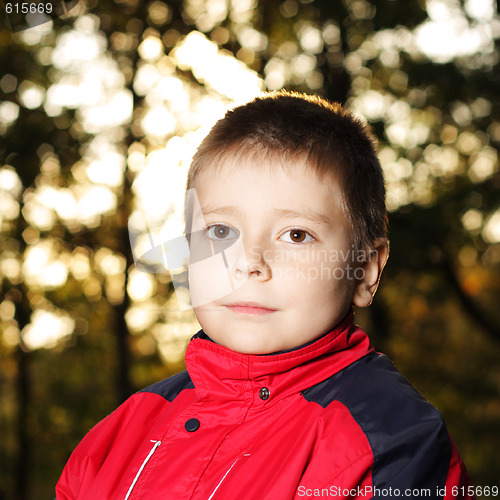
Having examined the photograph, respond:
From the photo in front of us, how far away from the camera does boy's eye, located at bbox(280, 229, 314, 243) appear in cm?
126

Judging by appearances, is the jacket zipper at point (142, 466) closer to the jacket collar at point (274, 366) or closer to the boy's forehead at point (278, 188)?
the jacket collar at point (274, 366)

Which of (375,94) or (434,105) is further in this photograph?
(375,94)

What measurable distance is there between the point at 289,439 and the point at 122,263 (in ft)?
27.9

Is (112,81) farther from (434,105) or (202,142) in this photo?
(202,142)

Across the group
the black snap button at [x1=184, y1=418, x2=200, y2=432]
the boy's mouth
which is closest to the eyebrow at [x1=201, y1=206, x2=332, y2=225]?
the boy's mouth

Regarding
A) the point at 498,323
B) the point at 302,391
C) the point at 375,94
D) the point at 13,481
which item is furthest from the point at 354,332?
the point at 13,481

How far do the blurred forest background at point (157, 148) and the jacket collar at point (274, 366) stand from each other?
15.1 ft

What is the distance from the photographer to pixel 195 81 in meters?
8.27

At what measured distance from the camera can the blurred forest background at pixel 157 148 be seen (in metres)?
6.88
